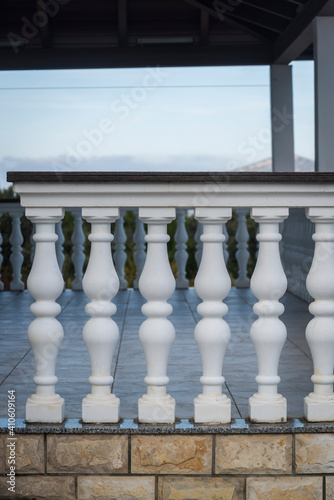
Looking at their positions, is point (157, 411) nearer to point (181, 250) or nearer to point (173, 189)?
point (173, 189)

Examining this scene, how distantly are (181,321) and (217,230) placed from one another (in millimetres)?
2605

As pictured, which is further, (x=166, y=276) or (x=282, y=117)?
(x=282, y=117)

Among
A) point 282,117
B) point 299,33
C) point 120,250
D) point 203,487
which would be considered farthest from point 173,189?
point 282,117

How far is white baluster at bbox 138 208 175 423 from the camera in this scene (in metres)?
2.05

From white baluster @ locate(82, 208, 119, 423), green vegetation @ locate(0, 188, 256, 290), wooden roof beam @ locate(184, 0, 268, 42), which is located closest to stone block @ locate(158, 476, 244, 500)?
white baluster @ locate(82, 208, 119, 423)

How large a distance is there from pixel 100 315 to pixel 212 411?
494mm

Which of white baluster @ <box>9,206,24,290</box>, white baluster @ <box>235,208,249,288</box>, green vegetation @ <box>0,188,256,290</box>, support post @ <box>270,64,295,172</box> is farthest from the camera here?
green vegetation @ <box>0,188,256,290</box>

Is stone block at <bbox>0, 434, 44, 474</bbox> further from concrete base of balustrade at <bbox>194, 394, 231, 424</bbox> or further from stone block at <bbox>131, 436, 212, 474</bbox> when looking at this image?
concrete base of balustrade at <bbox>194, 394, 231, 424</bbox>

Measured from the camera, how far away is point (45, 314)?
2.05 metres

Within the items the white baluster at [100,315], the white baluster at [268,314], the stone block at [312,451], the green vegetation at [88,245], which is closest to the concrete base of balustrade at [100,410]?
the white baluster at [100,315]

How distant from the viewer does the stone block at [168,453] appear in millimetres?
2070

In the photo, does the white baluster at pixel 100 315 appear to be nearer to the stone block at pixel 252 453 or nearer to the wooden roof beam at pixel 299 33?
the stone block at pixel 252 453

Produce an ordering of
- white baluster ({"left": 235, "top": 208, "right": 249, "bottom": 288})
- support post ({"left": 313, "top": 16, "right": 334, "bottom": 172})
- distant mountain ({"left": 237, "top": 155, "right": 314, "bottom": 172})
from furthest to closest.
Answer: distant mountain ({"left": 237, "top": 155, "right": 314, "bottom": 172})
white baluster ({"left": 235, "top": 208, "right": 249, "bottom": 288})
support post ({"left": 313, "top": 16, "right": 334, "bottom": 172})

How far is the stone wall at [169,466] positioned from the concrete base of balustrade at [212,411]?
5 cm
